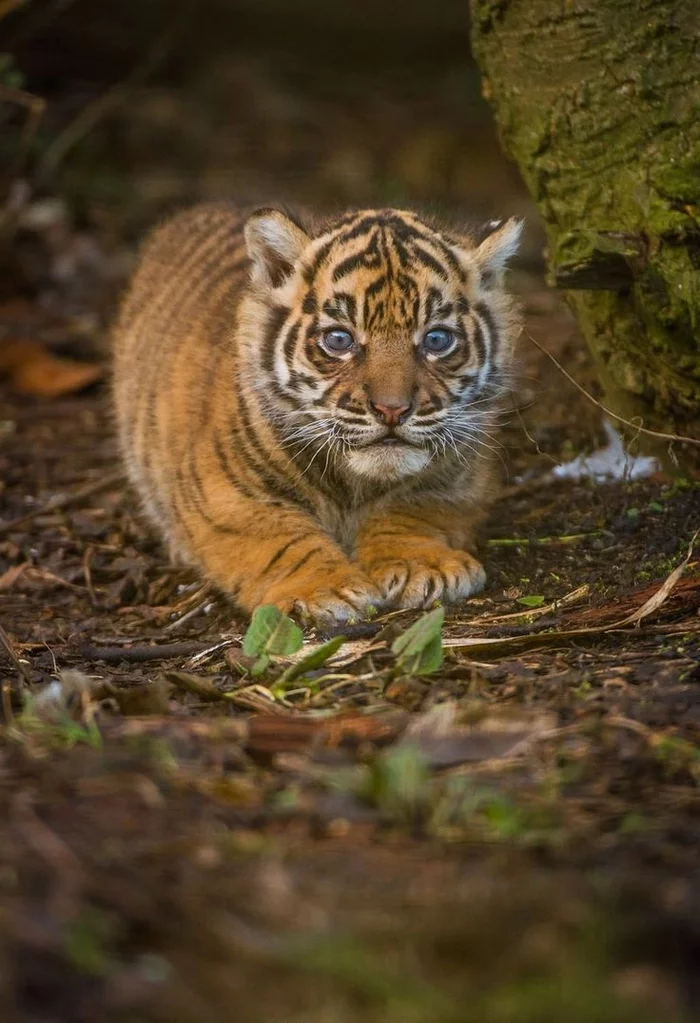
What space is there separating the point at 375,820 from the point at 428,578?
1870mm

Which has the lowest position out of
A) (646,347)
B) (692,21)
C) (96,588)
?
(96,588)

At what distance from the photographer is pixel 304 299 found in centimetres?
457

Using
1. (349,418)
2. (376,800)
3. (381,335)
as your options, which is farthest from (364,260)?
(376,800)

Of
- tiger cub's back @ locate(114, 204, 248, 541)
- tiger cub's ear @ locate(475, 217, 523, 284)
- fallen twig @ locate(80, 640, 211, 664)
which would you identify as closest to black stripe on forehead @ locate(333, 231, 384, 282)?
tiger cub's ear @ locate(475, 217, 523, 284)

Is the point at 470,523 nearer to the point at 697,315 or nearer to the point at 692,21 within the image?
the point at 697,315

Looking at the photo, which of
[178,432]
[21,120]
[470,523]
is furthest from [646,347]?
[21,120]

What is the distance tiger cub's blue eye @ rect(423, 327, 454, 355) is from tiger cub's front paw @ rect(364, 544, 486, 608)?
62 cm

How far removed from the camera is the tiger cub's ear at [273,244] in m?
4.57

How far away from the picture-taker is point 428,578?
→ 4.14 m

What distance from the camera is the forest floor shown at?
183cm

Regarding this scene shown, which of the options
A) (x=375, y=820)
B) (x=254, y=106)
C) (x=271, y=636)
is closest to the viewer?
(x=375, y=820)

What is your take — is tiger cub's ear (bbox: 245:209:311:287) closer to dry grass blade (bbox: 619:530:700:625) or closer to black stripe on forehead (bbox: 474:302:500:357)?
black stripe on forehead (bbox: 474:302:500:357)

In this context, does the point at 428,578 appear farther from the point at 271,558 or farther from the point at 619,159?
the point at 619,159

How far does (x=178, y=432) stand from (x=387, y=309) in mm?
1324
